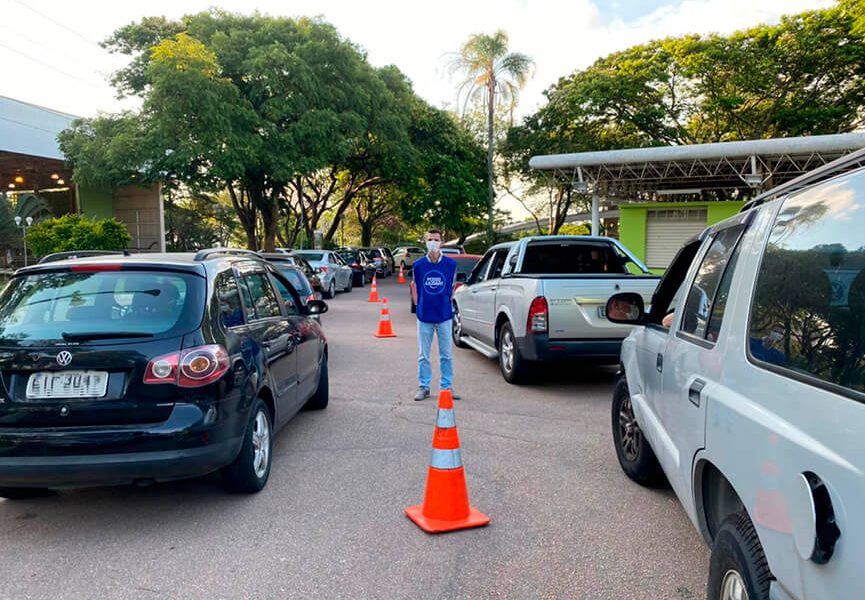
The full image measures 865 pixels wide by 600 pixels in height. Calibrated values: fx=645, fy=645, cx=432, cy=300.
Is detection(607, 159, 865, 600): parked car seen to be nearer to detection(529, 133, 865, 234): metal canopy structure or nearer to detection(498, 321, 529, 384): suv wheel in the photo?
detection(498, 321, 529, 384): suv wheel

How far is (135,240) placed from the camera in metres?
34.1

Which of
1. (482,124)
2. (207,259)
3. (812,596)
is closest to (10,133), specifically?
(482,124)

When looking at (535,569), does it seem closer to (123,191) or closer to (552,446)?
(552,446)

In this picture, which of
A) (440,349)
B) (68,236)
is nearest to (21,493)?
(440,349)

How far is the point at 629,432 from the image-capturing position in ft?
15.5

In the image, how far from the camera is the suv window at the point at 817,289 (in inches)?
70.7

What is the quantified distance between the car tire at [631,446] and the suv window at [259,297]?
2822mm

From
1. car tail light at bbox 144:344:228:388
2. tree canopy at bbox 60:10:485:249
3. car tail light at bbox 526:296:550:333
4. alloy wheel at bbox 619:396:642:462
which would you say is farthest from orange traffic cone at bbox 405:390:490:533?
tree canopy at bbox 60:10:485:249

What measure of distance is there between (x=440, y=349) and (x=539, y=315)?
116cm

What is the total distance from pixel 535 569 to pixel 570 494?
3.63ft

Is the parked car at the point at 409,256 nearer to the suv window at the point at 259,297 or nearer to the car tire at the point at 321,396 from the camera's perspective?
the car tire at the point at 321,396

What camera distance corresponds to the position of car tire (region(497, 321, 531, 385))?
25.2 ft

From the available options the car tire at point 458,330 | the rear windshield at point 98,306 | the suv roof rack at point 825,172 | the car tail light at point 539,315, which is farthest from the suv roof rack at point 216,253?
the car tire at point 458,330

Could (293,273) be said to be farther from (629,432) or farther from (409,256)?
(409,256)
